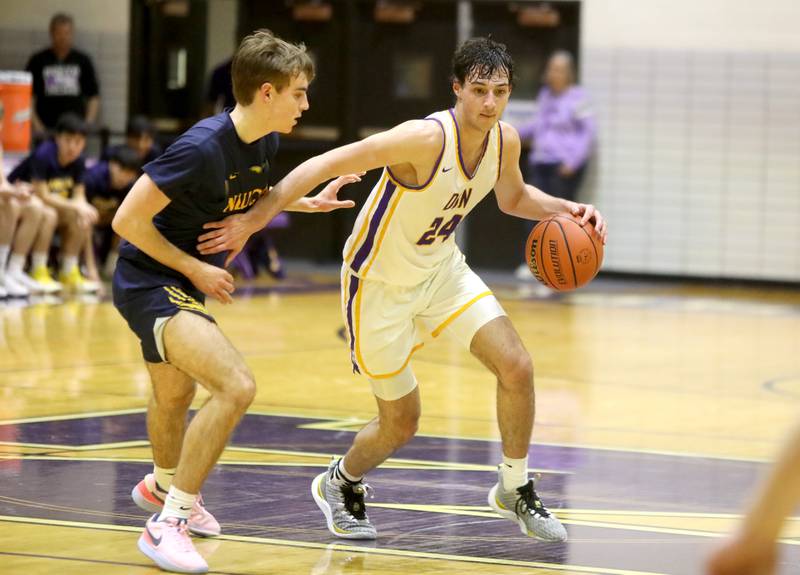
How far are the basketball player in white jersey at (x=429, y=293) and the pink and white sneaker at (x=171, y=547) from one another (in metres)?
0.63

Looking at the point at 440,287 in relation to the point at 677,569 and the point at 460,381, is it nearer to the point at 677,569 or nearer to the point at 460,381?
the point at 677,569

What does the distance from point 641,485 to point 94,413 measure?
2607 mm

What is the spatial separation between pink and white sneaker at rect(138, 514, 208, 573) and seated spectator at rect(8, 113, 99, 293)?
7530 mm

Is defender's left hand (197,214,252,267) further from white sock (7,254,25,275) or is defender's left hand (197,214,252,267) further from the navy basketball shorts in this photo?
white sock (7,254,25,275)

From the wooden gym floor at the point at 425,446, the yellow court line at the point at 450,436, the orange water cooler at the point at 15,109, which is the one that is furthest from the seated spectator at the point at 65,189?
the yellow court line at the point at 450,436

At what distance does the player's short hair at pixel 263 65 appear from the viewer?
4207mm

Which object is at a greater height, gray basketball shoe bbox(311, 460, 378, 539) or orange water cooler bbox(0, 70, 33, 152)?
orange water cooler bbox(0, 70, 33, 152)

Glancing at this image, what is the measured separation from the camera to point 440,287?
15.4 feet

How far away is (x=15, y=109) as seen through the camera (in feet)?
38.9

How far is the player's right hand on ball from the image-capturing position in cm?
416

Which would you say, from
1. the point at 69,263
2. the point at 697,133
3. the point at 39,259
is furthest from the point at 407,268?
the point at 697,133

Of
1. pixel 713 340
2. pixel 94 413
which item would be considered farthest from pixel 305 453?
pixel 713 340

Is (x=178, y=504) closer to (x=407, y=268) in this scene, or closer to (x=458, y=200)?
(x=407, y=268)

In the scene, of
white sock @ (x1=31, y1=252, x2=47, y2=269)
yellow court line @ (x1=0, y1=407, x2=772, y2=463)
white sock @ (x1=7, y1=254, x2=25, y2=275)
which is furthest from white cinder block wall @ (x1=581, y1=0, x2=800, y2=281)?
yellow court line @ (x1=0, y1=407, x2=772, y2=463)
